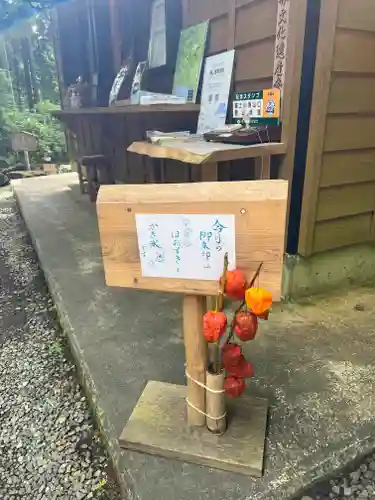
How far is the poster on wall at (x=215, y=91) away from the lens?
289cm

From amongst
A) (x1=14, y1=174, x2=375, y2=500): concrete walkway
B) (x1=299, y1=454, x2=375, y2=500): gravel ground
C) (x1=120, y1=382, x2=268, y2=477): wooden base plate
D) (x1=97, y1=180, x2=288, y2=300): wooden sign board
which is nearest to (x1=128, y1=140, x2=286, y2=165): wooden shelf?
(x1=97, y1=180, x2=288, y2=300): wooden sign board

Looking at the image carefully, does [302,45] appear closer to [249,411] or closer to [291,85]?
[291,85]

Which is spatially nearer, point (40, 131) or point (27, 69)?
point (40, 131)

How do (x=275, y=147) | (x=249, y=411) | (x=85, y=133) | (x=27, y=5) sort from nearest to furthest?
1. (x=249, y=411)
2. (x=275, y=147)
3. (x=27, y=5)
4. (x=85, y=133)

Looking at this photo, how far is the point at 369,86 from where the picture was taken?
250 centimetres

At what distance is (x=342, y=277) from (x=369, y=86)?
138cm

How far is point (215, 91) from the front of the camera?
300 centimetres

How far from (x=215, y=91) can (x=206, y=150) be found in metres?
1.03

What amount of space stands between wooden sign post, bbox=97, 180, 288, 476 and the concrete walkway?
3.2 inches

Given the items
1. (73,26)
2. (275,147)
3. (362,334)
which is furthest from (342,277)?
(73,26)

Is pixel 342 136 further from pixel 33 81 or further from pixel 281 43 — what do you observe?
pixel 33 81

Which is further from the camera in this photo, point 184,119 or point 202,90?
point 184,119

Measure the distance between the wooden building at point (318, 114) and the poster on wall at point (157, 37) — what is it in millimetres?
157

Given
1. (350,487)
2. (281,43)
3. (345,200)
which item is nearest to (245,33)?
(281,43)
